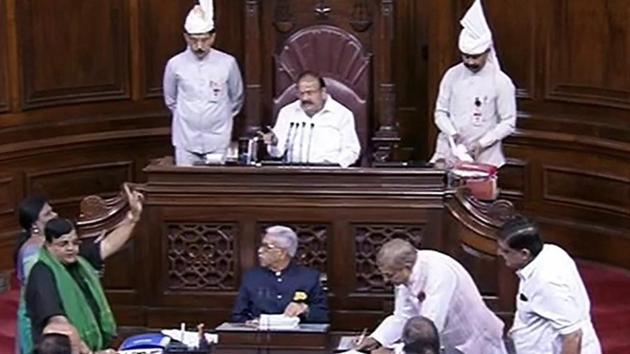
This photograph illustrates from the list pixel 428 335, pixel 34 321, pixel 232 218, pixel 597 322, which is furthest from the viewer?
pixel 597 322

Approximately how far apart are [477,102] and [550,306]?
3.11m

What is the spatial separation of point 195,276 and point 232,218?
35 centimetres

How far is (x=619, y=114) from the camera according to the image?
31.3ft

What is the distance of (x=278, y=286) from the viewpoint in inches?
282

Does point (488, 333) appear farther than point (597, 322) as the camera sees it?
No

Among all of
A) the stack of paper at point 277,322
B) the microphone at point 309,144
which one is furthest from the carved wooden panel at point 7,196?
the stack of paper at point 277,322

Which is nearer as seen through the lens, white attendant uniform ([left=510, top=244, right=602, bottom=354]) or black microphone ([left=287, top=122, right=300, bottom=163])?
white attendant uniform ([left=510, top=244, right=602, bottom=354])

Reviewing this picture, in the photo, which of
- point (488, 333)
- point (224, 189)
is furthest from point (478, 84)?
point (488, 333)

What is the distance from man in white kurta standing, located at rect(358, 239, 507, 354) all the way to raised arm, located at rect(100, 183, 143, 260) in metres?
1.43

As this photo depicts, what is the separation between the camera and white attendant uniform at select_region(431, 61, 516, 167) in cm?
882

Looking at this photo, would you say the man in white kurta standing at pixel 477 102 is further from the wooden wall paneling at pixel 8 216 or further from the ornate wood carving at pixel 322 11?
the wooden wall paneling at pixel 8 216

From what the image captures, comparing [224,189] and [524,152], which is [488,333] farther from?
[524,152]

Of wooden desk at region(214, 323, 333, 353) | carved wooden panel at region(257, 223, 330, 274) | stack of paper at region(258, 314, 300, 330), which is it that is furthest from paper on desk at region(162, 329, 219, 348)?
carved wooden panel at region(257, 223, 330, 274)

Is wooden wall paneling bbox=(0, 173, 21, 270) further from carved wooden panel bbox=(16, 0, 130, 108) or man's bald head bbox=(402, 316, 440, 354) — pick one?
man's bald head bbox=(402, 316, 440, 354)
